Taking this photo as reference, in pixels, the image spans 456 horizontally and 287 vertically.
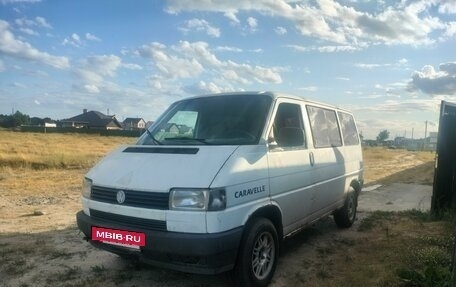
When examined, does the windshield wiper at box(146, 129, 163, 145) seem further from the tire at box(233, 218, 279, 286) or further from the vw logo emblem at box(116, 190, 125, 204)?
the tire at box(233, 218, 279, 286)

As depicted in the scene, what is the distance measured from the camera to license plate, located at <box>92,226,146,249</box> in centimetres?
389

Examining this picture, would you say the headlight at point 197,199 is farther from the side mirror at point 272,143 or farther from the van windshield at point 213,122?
the side mirror at point 272,143

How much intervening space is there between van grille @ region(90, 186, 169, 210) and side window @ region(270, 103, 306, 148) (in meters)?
1.49

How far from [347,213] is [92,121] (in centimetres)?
9948

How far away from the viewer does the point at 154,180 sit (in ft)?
12.9

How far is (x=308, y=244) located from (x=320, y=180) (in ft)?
3.91

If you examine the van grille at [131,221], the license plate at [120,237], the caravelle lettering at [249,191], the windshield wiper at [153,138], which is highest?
the windshield wiper at [153,138]

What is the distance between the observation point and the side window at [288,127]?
4.77m

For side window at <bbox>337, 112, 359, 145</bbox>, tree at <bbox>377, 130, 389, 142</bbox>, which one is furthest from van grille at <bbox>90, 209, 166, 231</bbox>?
tree at <bbox>377, 130, 389, 142</bbox>

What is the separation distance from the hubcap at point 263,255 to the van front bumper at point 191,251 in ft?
1.46

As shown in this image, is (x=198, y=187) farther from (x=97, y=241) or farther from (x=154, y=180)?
(x=97, y=241)

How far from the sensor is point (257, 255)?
4316mm

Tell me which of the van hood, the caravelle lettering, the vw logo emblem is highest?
the van hood

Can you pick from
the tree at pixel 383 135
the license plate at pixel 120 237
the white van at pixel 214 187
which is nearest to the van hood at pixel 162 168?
the white van at pixel 214 187
